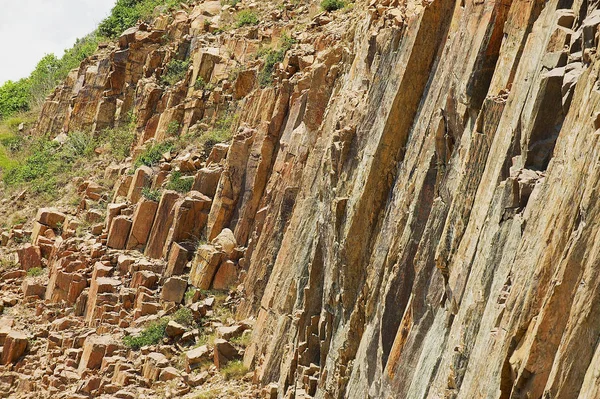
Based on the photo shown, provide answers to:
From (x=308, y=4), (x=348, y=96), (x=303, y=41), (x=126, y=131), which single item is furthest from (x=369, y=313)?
(x=126, y=131)

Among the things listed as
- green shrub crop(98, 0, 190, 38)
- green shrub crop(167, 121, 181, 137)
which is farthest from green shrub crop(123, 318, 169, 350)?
green shrub crop(98, 0, 190, 38)

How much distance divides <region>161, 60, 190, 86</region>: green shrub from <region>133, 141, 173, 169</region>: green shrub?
14.2 ft

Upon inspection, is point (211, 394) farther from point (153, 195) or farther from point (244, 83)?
point (244, 83)

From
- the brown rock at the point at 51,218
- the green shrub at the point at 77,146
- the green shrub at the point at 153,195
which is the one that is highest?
the green shrub at the point at 77,146

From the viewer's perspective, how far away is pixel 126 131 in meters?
41.9

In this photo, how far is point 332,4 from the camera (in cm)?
3509

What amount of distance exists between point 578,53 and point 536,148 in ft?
4.43

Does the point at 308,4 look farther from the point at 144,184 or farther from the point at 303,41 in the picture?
the point at 144,184

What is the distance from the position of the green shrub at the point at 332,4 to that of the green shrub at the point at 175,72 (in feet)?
24.4

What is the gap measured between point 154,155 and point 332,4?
8.51m

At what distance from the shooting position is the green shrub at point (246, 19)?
→ 40312 mm

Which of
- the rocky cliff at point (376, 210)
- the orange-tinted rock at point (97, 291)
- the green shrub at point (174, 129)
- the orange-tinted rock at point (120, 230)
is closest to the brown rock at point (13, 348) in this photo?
the rocky cliff at point (376, 210)

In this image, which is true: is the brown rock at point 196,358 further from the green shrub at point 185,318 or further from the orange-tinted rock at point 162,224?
→ the orange-tinted rock at point 162,224

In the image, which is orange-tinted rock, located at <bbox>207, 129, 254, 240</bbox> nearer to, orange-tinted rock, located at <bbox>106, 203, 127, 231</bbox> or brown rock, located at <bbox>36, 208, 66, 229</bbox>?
orange-tinted rock, located at <bbox>106, 203, 127, 231</bbox>
